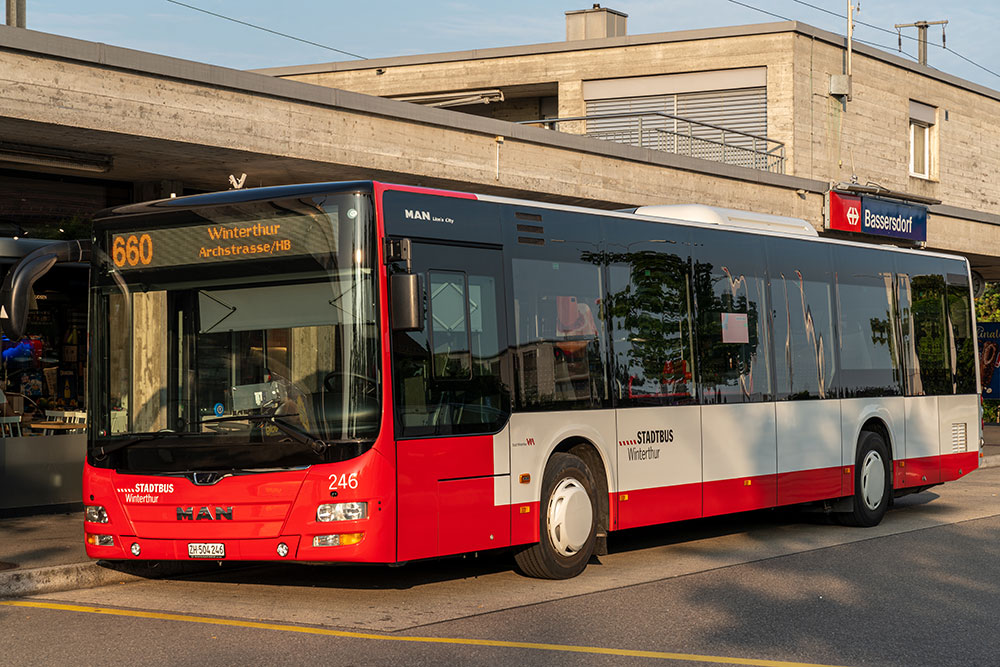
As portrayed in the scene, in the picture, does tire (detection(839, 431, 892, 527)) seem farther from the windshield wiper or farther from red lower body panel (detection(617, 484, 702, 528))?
the windshield wiper

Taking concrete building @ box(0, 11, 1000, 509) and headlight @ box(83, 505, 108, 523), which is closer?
headlight @ box(83, 505, 108, 523)

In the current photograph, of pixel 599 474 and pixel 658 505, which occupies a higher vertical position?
pixel 599 474

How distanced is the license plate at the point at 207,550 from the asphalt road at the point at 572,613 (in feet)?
1.24

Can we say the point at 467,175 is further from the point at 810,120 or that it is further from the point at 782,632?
the point at 810,120

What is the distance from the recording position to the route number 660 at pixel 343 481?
8.99 meters

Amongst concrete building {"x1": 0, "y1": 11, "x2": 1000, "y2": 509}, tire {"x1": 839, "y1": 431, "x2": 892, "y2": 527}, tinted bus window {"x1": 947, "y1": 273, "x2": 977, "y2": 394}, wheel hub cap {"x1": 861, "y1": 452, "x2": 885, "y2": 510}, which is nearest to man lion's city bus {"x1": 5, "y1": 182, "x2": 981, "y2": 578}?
tire {"x1": 839, "y1": 431, "x2": 892, "y2": 527}

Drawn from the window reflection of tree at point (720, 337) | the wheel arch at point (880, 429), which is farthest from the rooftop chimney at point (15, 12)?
the wheel arch at point (880, 429)

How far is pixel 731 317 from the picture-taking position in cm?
1300

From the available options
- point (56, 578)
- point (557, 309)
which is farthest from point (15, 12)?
point (557, 309)

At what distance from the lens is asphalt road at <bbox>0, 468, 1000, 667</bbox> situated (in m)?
7.73

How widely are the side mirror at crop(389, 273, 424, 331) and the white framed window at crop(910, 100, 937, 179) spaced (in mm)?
24322

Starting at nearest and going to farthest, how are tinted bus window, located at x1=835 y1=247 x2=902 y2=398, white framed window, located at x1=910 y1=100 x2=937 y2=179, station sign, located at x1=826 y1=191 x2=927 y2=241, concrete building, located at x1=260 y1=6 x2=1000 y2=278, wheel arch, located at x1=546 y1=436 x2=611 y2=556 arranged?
wheel arch, located at x1=546 y1=436 x2=611 y2=556, tinted bus window, located at x1=835 y1=247 x2=902 y2=398, station sign, located at x1=826 y1=191 x2=927 y2=241, concrete building, located at x1=260 y1=6 x2=1000 y2=278, white framed window, located at x1=910 y1=100 x2=937 y2=179

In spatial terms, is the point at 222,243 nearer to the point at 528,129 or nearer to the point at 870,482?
the point at 870,482

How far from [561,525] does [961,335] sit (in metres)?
8.53
